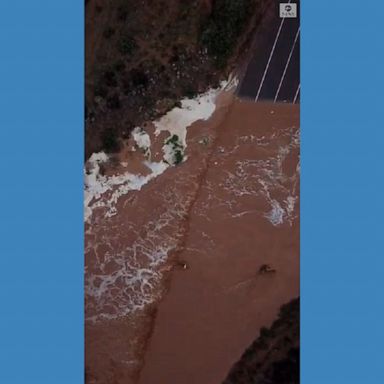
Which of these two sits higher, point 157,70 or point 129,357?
point 157,70

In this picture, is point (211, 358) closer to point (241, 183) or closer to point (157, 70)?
point (241, 183)

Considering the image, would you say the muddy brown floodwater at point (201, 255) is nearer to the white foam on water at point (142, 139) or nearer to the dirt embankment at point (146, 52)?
the white foam on water at point (142, 139)

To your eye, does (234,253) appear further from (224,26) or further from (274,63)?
(224,26)

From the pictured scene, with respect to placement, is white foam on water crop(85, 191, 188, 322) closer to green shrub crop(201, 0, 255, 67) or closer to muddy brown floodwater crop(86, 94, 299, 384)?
muddy brown floodwater crop(86, 94, 299, 384)

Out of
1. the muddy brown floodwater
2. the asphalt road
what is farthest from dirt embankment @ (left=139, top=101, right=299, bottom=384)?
the asphalt road

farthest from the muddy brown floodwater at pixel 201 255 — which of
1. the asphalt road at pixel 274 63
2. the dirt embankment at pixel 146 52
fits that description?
the dirt embankment at pixel 146 52

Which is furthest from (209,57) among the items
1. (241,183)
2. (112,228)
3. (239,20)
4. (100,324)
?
(100,324)
